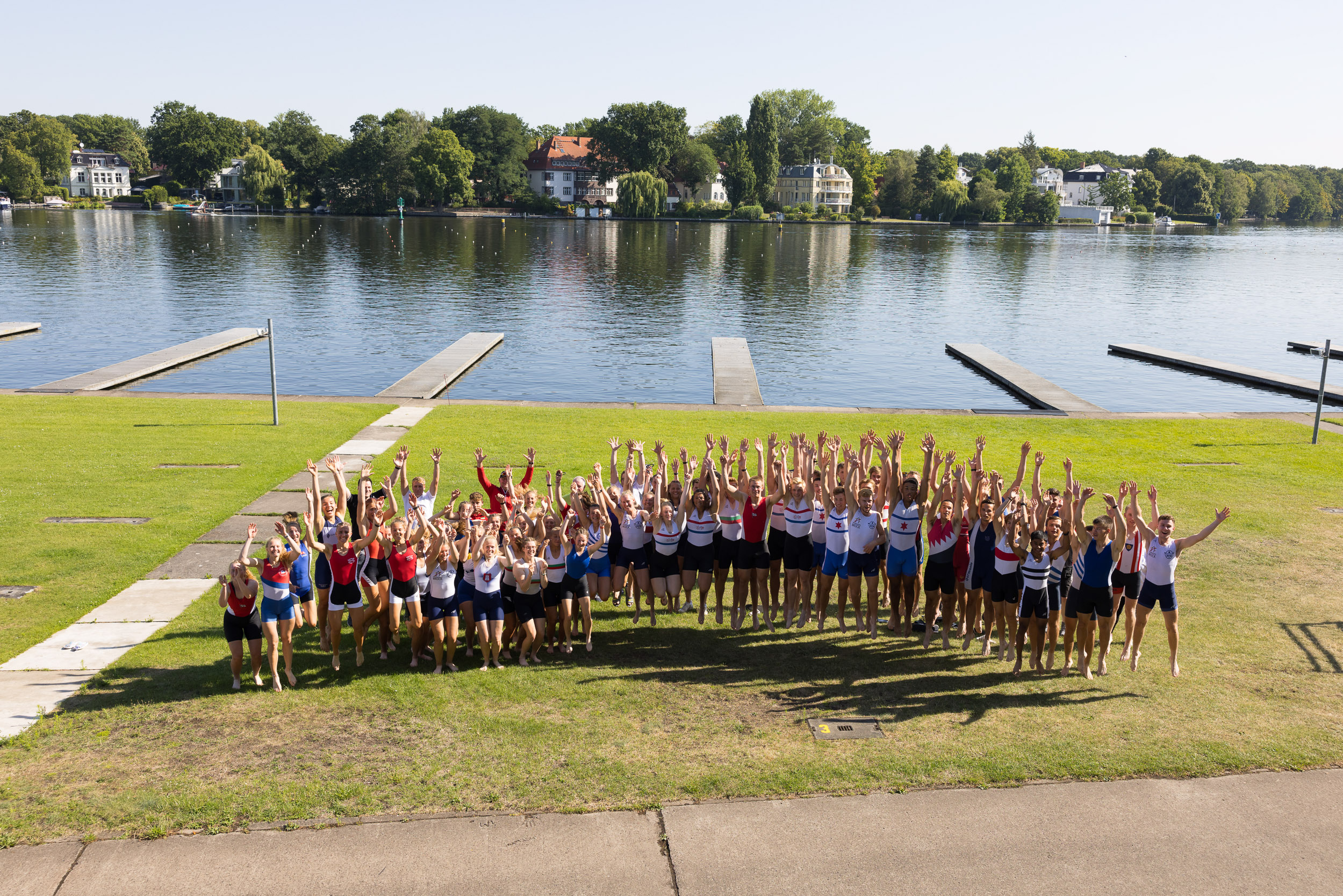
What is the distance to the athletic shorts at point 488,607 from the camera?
385 inches

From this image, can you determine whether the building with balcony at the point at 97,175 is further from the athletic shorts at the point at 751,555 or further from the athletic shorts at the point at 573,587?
the athletic shorts at the point at 751,555

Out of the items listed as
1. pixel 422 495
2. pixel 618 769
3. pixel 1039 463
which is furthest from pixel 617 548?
pixel 1039 463

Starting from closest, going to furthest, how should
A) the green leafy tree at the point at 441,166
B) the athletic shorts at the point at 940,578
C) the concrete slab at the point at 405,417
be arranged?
1. the athletic shorts at the point at 940,578
2. the concrete slab at the point at 405,417
3. the green leafy tree at the point at 441,166

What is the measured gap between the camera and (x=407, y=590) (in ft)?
32.5

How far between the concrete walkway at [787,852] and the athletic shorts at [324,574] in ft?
10.9

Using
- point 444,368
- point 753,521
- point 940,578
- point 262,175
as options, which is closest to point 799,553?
point 753,521

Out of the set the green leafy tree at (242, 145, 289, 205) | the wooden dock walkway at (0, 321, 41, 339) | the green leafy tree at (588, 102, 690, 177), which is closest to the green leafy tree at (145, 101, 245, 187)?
the green leafy tree at (242, 145, 289, 205)

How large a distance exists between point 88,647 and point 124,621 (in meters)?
0.68

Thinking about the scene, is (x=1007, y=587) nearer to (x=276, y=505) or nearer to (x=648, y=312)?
(x=276, y=505)

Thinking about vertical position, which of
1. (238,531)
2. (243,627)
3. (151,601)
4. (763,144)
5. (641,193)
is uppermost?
(763,144)

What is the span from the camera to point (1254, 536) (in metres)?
14.2

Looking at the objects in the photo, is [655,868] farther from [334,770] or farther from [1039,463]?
[1039,463]

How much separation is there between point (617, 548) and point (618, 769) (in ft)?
11.5

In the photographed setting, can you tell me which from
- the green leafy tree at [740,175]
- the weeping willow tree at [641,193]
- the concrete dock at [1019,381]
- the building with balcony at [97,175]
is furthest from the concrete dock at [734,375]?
the building with balcony at [97,175]
